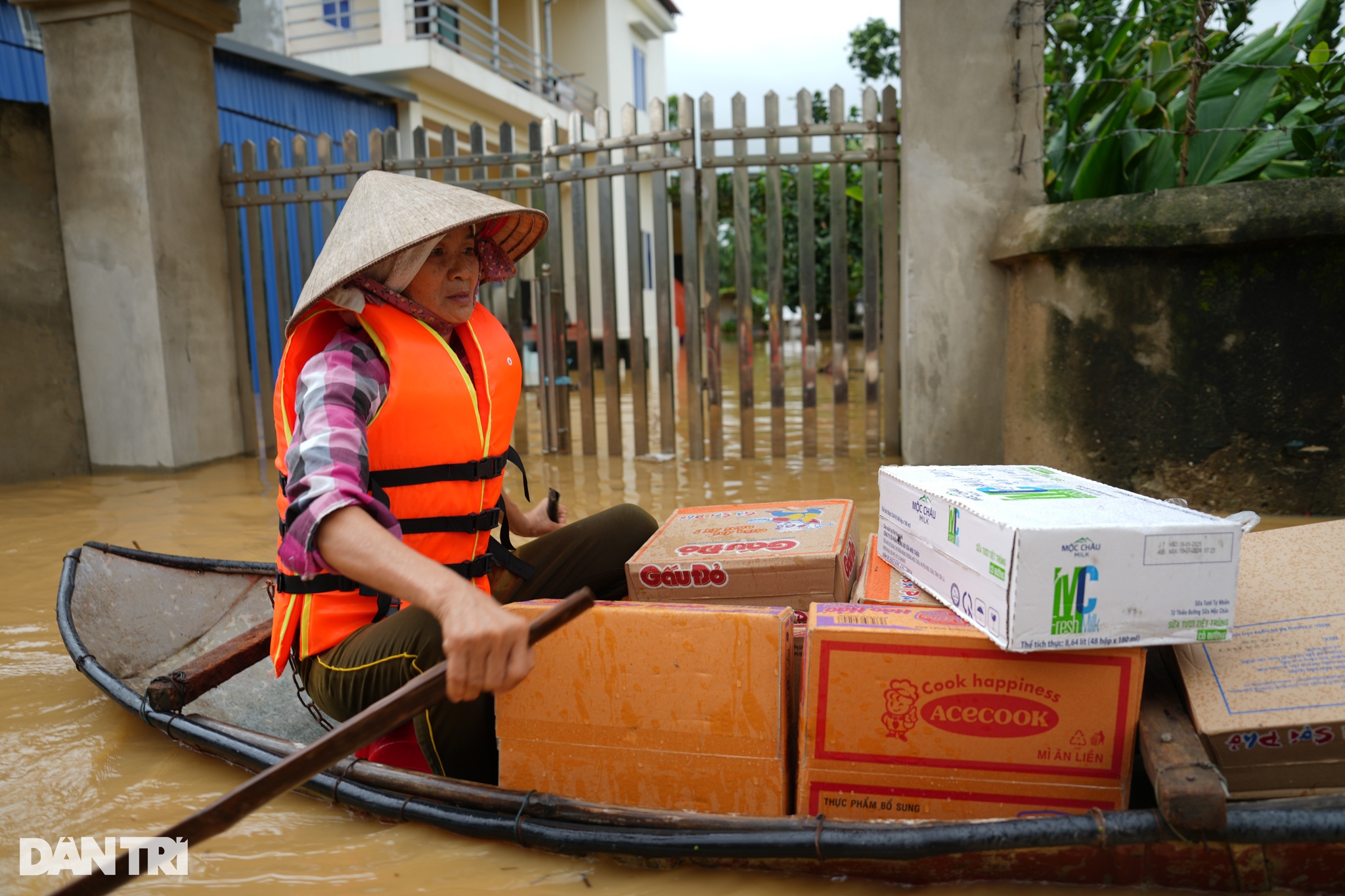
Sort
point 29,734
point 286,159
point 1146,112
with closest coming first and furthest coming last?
point 29,734, point 1146,112, point 286,159

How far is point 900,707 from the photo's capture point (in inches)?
67.7

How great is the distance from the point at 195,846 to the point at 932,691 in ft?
5.14

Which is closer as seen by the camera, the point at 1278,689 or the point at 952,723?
the point at 1278,689

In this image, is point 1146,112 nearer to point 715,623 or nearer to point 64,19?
point 715,623

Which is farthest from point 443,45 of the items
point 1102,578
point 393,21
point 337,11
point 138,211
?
point 1102,578

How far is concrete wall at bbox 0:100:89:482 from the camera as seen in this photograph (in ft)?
19.6

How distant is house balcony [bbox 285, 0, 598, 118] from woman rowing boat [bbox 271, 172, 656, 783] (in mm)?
9860

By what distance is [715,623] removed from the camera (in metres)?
1.80

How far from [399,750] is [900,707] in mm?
1170

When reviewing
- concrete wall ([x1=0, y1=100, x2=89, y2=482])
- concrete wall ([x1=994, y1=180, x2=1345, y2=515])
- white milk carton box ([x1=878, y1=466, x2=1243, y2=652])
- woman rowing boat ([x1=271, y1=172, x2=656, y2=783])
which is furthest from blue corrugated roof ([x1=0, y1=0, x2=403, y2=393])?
white milk carton box ([x1=878, y1=466, x2=1243, y2=652])

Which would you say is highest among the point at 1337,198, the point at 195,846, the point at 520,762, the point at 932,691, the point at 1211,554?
the point at 1337,198

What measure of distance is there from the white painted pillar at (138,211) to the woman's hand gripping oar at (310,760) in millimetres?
5651

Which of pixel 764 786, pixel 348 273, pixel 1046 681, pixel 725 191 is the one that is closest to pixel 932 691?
pixel 1046 681

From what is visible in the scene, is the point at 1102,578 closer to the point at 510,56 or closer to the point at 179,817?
the point at 179,817
